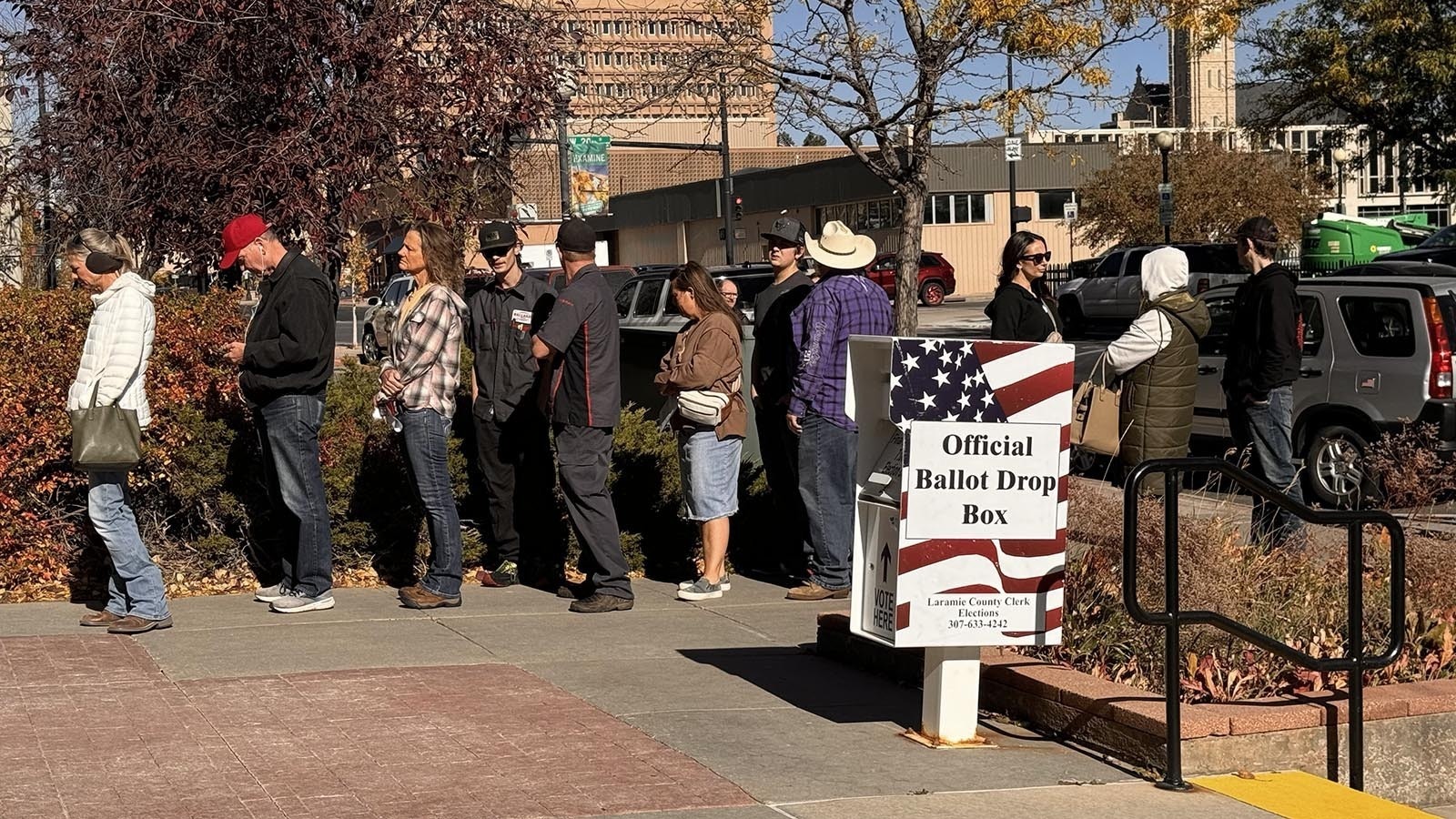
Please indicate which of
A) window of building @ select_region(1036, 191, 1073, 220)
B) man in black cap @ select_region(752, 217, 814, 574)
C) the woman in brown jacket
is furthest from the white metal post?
window of building @ select_region(1036, 191, 1073, 220)

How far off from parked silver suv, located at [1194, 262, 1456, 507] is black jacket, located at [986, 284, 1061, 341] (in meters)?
4.71

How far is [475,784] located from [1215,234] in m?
50.3

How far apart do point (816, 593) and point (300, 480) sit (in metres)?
2.79

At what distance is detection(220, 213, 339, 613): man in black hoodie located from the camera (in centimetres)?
834

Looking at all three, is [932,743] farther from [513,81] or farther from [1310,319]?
[1310,319]

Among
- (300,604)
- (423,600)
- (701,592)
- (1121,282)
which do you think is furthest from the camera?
(1121,282)

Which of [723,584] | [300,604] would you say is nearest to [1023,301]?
[723,584]

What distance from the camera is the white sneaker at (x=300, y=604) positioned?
8.66 m

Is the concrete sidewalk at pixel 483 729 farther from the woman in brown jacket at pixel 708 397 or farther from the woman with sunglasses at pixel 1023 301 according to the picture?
the woman with sunglasses at pixel 1023 301

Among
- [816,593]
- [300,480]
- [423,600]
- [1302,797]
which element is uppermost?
[300,480]

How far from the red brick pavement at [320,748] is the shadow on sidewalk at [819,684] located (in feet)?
2.87

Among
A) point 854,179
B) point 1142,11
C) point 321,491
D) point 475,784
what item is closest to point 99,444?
point 321,491

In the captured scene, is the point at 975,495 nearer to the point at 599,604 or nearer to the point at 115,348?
the point at 599,604

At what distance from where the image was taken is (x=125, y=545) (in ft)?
26.7
